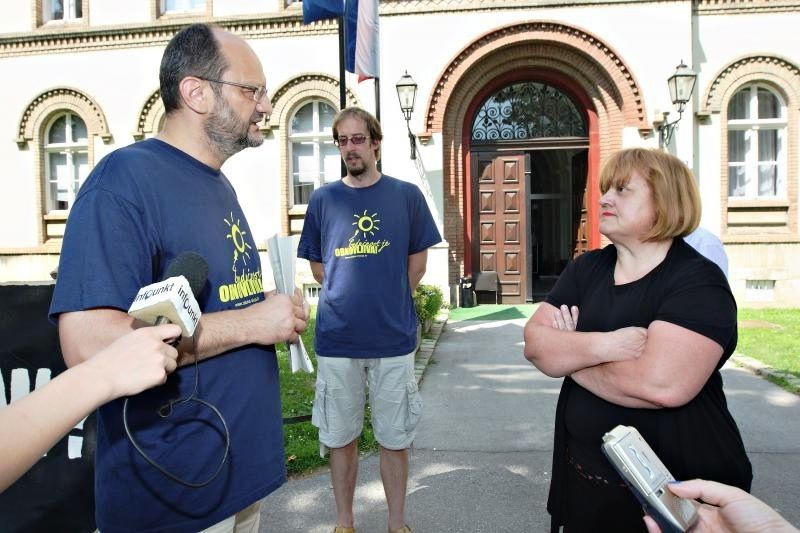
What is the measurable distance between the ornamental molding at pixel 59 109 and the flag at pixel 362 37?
9743 millimetres

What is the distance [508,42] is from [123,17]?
28.4 ft

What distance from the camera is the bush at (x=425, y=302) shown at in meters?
8.56

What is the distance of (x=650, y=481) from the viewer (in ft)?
4.45

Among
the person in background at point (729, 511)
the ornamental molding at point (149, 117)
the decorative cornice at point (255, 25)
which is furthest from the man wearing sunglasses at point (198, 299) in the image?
the ornamental molding at point (149, 117)

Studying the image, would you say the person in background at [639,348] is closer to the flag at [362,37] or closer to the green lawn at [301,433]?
the green lawn at [301,433]

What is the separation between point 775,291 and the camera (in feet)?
38.1

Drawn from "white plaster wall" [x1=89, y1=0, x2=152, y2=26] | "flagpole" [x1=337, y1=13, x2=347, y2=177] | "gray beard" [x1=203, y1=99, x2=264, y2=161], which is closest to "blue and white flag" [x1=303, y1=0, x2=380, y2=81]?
"flagpole" [x1=337, y1=13, x2=347, y2=177]

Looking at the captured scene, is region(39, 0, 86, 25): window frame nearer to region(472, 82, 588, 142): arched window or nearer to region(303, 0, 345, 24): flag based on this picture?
region(472, 82, 588, 142): arched window

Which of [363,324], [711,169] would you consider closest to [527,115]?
[711,169]

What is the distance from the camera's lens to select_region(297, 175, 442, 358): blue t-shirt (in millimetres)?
3383

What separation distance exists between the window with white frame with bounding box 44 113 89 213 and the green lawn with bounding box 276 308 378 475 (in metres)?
10.4

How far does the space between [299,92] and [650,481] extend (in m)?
12.3

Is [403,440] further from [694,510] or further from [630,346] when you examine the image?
[694,510]

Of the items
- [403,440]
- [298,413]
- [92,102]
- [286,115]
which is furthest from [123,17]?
[403,440]
